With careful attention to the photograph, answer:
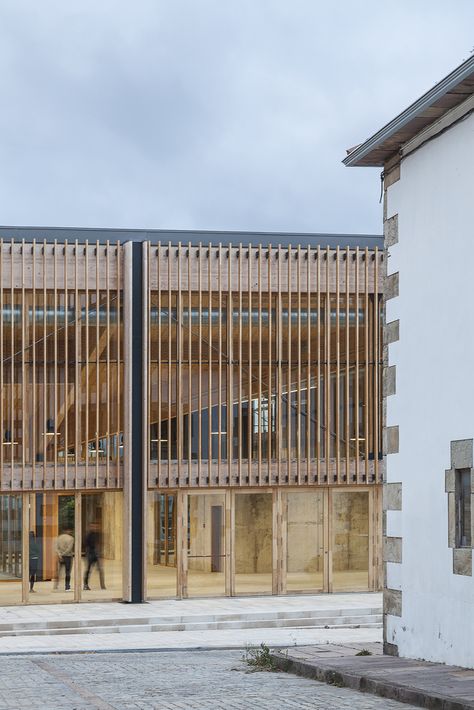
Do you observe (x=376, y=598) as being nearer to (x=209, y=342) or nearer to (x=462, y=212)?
(x=209, y=342)

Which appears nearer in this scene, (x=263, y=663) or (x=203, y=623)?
(x=263, y=663)

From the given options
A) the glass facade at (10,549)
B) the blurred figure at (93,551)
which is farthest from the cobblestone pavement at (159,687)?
the blurred figure at (93,551)

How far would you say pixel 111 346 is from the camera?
2780 centimetres

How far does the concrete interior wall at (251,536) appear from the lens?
2831 cm

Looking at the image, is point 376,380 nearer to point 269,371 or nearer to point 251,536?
point 269,371

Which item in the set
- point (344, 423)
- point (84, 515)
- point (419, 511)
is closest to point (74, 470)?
point (84, 515)

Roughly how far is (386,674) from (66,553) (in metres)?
15.6

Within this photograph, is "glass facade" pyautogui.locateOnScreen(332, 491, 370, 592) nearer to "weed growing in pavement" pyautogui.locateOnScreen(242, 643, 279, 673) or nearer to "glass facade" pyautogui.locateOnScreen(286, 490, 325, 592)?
"glass facade" pyautogui.locateOnScreen(286, 490, 325, 592)

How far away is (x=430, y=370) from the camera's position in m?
14.1

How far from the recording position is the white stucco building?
13.3m

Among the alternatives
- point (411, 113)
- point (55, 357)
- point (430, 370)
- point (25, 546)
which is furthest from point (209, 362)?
point (411, 113)

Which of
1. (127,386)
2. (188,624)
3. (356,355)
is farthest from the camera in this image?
(356,355)

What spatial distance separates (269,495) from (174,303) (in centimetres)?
462

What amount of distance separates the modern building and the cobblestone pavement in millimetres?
9835
